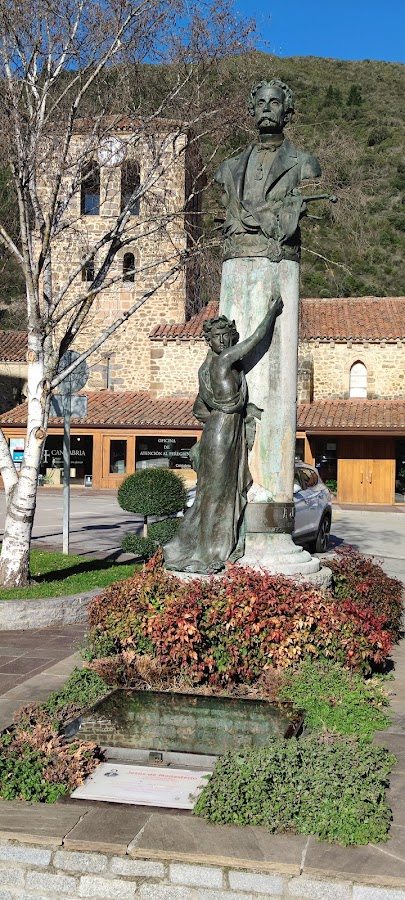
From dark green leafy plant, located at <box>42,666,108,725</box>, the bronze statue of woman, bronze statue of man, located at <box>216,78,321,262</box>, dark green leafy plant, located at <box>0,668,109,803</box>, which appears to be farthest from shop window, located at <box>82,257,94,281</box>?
dark green leafy plant, located at <box>0,668,109,803</box>

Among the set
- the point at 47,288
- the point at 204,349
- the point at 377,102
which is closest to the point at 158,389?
the point at 204,349

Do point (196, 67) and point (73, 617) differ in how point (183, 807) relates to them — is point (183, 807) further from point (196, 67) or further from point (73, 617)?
point (196, 67)

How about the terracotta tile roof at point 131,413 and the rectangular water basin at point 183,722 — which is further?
the terracotta tile roof at point 131,413

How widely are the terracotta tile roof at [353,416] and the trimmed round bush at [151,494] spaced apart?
1570 centimetres

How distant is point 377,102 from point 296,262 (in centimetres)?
9072

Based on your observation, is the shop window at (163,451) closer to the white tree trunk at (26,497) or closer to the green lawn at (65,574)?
the green lawn at (65,574)

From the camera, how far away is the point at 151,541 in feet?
40.0

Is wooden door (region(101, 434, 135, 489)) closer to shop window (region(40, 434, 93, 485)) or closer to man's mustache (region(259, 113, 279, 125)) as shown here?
shop window (region(40, 434, 93, 485))

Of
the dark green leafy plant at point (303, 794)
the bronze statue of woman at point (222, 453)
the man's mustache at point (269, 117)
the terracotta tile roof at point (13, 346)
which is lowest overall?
the dark green leafy plant at point (303, 794)

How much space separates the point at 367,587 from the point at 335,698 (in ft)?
8.15

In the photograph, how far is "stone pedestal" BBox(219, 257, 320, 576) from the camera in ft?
23.0

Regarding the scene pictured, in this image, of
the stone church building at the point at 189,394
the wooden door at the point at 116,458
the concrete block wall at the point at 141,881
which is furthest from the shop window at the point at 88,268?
the concrete block wall at the point at 141,881

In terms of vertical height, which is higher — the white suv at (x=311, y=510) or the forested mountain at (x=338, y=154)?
the forested mountain at (x=338, y=154)

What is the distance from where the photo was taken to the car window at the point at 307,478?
50.4 feet
